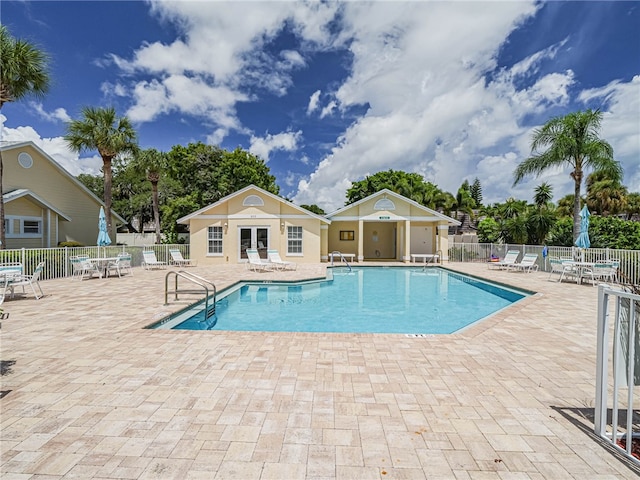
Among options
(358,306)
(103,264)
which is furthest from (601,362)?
(103,264)

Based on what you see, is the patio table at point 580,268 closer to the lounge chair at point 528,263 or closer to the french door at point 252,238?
the lounge chair at point 528,263

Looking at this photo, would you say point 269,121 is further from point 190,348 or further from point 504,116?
point 190,348

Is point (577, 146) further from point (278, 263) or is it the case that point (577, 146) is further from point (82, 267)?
point (82, 267)

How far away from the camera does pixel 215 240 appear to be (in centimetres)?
1958

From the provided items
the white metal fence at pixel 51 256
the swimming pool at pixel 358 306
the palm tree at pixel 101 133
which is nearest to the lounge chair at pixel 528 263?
the swimming pool at pixel 358 306

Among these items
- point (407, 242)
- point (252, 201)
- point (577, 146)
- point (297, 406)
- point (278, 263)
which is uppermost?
point (577, 146)

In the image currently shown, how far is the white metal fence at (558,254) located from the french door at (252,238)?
13.5 meters

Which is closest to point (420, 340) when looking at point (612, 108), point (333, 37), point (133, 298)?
point (133, 298)

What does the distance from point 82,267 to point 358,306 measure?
1129 cm

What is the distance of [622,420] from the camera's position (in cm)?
302

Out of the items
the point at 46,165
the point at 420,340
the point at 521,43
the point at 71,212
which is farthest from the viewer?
the point at 71,212

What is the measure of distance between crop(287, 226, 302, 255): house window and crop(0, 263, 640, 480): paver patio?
14103 millimetres

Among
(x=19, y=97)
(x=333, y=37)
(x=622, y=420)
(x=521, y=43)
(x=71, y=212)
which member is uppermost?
(x=333, y=37)

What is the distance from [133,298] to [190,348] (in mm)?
5060
